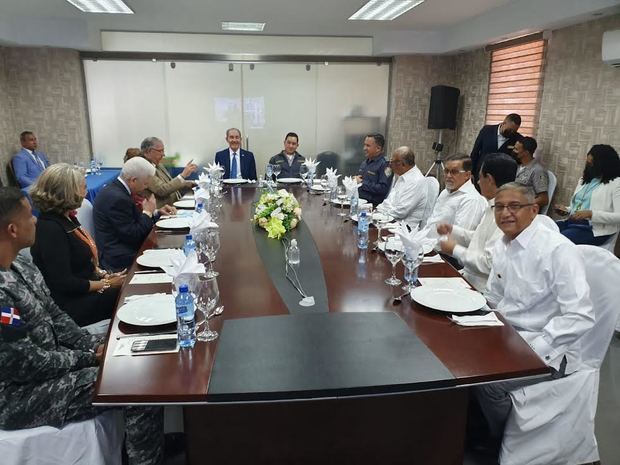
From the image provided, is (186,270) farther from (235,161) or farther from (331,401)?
(235,161)

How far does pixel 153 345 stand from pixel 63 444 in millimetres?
454

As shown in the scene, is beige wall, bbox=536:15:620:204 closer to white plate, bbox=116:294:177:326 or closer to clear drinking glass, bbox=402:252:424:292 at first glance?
clear drinking glass, bbox=402:252:424:292

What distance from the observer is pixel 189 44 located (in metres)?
6.76

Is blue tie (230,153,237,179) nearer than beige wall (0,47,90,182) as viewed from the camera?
Yes

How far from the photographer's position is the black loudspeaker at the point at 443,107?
668 centimetres

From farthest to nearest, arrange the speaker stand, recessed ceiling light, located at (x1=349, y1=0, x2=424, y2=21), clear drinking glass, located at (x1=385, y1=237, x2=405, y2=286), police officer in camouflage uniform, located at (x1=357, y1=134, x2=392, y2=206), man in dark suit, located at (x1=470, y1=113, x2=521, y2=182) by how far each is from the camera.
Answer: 1. the speaker stand
2. man in dark suit, located at (x1=470, y1=113, x2=521, y2=182)
3. recessed ceiling light, located at (x1=349, y1=0, x2=424, y2=21)
4. police officer in camouflage uniform, located at (x1=357, y1=134, x2=392, y2=206)
5. clear drinking glass, located at (x1=385, y1=237, x2=405, y2=286)

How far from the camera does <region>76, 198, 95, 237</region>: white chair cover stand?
305 cm

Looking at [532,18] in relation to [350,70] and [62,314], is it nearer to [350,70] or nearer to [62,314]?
[350,70]

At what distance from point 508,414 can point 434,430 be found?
0.30 meters

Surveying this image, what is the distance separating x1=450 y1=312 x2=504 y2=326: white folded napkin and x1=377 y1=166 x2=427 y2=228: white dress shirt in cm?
209

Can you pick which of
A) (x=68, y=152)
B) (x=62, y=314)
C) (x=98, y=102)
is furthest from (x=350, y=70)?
(x=62, y=314)

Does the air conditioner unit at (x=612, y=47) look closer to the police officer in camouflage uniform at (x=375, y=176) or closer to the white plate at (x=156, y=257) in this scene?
the police officer in camouflage uniform at (x=375, y=176)

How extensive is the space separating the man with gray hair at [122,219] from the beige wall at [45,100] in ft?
14.0

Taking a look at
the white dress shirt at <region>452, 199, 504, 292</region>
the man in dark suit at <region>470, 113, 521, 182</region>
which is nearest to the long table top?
the white dress shirt at <region>452, 199, 504, 292</region>
